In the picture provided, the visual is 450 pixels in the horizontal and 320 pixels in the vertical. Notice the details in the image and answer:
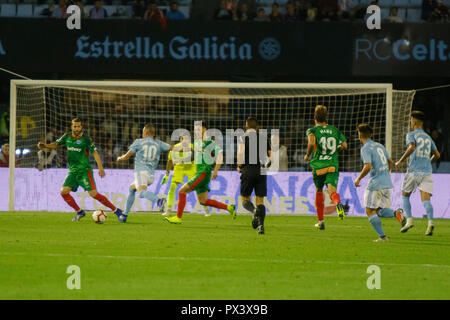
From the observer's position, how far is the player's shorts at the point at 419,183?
44.8 ft

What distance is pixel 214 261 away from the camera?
9.62m

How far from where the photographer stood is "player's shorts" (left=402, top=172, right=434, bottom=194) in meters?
13.7

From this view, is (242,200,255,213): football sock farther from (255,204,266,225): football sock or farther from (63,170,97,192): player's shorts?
(63,170,97,192): player's shorts

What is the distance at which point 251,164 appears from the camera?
13.0 m

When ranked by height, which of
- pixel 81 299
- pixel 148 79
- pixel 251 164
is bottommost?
pixel 81 299

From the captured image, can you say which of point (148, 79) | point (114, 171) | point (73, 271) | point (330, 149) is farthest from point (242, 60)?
point (73, 271)

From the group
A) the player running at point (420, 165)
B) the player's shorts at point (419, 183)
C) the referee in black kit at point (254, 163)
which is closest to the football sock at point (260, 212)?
the referee in black kit at point (254, 163)

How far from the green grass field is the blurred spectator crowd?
8.23 meters

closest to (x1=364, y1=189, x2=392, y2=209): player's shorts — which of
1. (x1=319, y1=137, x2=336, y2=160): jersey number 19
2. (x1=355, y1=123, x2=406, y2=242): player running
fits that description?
(x1=355, y1=123, x2=406, y2=242): player running

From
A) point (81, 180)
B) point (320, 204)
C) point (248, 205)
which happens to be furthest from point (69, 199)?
point (320, 204)

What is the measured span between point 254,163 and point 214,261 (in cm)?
361

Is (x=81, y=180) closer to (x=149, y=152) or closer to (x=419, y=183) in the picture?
(x=149, y=152)

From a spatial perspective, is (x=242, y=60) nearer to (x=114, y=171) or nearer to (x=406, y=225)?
(x=114, y=171)
